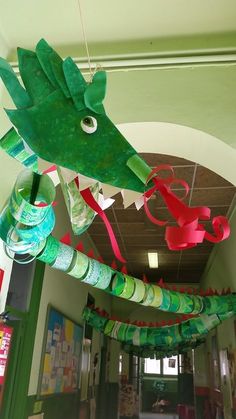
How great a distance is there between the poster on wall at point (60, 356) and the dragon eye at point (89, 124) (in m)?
2.78

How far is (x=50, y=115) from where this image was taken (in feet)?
2.69

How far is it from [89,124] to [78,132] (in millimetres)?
34

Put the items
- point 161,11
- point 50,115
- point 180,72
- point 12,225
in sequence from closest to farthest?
point 50,115, point 12,225, point 161,11, point 180,72

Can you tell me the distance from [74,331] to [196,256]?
264 centimetres

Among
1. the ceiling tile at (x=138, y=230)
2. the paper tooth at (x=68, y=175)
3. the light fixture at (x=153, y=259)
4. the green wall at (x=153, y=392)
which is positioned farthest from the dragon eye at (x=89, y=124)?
the green wall at (x=153, y=392)

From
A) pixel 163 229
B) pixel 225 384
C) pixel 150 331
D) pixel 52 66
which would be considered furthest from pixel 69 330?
pixel 52 66

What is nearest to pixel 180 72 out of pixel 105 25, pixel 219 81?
pixel 219 81

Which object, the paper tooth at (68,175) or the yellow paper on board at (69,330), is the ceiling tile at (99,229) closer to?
the yellow paper on board at (69,330)

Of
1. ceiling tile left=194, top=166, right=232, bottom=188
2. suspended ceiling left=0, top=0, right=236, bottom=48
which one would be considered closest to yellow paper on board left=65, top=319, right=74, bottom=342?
ceiling tile left=194, top=166, right=232, bottom=188

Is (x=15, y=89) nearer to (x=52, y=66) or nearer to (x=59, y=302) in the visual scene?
(x=52, y=66)

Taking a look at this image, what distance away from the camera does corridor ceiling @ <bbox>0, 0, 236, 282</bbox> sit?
1.60m

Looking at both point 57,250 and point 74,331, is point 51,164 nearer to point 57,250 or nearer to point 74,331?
point 57,250

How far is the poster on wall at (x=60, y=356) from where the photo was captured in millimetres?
3142

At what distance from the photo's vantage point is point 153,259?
610cm
